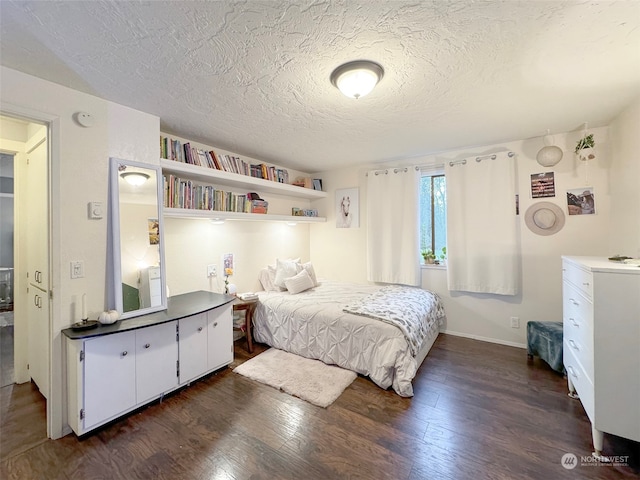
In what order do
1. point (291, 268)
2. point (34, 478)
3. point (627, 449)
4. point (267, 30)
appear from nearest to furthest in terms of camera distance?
point (267, 30)
point (34, 478)
point (627, 449)
point (291, 268)

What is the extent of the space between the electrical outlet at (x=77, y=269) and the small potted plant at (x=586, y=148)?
4.48 m

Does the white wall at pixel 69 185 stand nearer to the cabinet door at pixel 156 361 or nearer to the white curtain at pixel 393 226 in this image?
the cabinet door at pixel 156 361

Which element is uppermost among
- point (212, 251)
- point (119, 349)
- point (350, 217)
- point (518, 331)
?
point (350, 217)

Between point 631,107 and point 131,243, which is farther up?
point 631,107

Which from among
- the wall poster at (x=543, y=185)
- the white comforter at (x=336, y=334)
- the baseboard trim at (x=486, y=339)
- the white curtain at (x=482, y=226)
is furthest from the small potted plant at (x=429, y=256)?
the wall poster at (x=543, y=185)

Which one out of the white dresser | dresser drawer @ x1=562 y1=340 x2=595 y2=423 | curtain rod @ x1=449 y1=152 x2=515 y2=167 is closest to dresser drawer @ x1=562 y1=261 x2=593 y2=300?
the white dresser

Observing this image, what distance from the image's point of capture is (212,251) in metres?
3.18

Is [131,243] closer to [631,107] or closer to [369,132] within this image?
[369,132]

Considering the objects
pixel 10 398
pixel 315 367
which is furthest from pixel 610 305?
pixel 10 398

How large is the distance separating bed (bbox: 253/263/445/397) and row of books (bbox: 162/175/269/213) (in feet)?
3.46

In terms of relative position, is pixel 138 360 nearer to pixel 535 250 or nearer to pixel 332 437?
pixel 332 437

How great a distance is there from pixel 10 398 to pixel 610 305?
443cm

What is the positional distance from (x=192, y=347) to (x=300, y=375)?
3.37 ft

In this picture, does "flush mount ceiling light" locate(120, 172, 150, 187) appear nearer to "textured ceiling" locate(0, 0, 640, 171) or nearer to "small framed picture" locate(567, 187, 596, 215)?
"textured ceiling" locate(0, 0, 640, 171)
